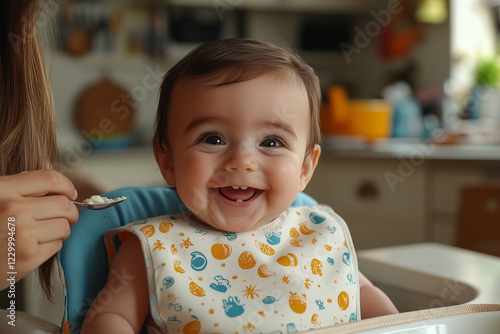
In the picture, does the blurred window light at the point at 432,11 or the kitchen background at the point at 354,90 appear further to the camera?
the blurred window light at the point at 432,11

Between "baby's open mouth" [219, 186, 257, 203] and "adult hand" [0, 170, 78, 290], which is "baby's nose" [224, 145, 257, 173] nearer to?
"baby's open mouth" [219, 186, 257, 203]

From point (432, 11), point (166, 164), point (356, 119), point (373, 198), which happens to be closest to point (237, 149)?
point (166, 164)

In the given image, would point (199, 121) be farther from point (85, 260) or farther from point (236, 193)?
point (85, 260)

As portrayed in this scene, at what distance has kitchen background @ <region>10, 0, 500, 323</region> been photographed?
252cm

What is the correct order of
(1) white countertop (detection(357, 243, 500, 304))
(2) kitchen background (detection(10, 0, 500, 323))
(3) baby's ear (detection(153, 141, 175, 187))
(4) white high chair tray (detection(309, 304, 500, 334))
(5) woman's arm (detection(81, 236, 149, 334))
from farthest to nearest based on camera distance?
(2) kitchen background (detection(10, 0, 500, 323)), (1) white countertop (detection(357, 243, 500, 304)), (3) baby's ear (detection(153, 141, 175, 187)), (5) woman's arm (detection(81, 236, 149, 334)), (4) white high chair tray (detection(309, 304, 500, 334))

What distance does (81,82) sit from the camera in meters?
3.04

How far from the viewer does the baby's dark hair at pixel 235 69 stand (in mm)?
694

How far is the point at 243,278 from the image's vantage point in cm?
70

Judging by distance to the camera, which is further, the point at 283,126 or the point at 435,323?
the point at 283,126

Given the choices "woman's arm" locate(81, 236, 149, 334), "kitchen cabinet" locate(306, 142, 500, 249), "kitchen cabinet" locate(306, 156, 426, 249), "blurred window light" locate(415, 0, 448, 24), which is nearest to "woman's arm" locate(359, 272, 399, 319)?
"woman's arm" locate(81, 236, 149, 334)

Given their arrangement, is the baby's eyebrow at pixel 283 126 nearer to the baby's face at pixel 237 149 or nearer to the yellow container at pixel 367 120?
the baby's face at pixel 237 149

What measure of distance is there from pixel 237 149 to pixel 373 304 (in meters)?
0.27

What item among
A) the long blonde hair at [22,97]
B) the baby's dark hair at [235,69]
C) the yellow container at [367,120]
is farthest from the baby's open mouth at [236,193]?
the yellow container at [367,120]

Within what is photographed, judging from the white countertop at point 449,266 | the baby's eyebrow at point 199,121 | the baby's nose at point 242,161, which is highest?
the baby's eyebrow at point 199,121
